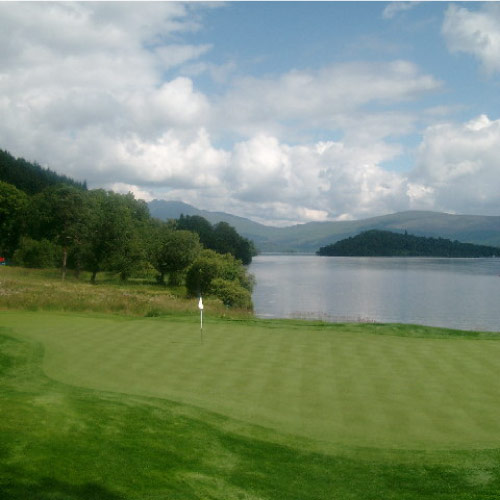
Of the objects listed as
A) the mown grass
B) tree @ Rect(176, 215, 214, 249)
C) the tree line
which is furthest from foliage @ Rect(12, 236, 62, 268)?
tree @ Rect(176, 215, 214, 249)

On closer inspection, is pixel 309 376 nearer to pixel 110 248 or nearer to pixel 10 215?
pixel 110 248

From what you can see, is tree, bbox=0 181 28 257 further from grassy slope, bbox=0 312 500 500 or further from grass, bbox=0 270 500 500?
grassy slope, bbox=0 312 500 500

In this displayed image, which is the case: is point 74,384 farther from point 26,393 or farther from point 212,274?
point 212,274

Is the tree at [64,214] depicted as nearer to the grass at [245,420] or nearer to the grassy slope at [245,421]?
the grass at [245,420]

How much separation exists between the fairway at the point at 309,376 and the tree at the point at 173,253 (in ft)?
150

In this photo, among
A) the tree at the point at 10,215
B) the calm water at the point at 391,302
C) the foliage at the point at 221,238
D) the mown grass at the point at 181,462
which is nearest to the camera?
the mown grass at the point at 181,462

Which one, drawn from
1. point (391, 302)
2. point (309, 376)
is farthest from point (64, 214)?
point (309, 376)

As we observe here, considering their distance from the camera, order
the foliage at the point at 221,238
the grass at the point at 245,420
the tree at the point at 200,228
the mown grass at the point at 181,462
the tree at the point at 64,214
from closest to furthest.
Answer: the mown grass at the point at 181,462
the grass at the point at 245,420
the tree at the point at 64,214
the foliage at the point at 221,238
the tree at the point at 200,228

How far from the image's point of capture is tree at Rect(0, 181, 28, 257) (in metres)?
74.4

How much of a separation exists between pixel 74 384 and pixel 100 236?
47305 mm

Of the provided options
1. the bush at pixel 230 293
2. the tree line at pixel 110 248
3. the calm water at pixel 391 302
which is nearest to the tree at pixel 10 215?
the tree line at pixel 110 248

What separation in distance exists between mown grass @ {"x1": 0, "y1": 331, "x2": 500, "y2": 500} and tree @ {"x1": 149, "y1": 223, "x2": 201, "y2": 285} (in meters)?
54.3

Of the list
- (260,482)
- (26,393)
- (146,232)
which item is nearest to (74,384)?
(26,393)

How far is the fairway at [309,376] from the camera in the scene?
8078 millimetres
